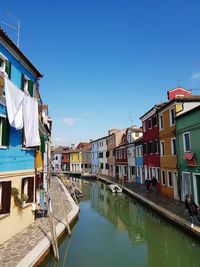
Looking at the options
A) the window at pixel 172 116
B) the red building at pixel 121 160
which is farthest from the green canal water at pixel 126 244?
the red building at pixel 121 160

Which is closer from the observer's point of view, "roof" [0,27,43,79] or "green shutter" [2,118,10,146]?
"roof" [0,27,43,79]

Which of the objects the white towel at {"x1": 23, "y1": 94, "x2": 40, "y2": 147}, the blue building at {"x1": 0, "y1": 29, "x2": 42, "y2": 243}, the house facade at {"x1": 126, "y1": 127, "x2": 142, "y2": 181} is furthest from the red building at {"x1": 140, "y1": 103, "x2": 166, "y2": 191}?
the blue building at {"x1": 0, "y1": 29, "x2": 42, "y2": 243}

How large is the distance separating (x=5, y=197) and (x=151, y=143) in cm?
2041

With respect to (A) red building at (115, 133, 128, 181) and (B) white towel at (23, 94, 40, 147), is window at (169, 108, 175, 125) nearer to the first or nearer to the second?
(B) white towel at (23, 94, 40, 147)

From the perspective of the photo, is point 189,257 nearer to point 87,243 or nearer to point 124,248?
point 124,248

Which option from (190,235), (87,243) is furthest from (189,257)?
(87,243)

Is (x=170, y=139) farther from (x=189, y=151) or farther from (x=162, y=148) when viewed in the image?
(x=189, y=151)

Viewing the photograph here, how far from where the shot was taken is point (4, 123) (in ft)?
38.5

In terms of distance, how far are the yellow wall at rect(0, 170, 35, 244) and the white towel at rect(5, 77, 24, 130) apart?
251 cm

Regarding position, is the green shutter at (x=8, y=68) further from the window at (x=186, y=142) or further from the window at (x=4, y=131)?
the window at (x=186, y=142)

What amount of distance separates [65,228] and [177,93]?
1905 cm

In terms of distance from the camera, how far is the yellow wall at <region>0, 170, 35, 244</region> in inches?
445

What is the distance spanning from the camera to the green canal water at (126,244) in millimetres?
10992

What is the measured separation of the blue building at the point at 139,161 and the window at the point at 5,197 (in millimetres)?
24204
